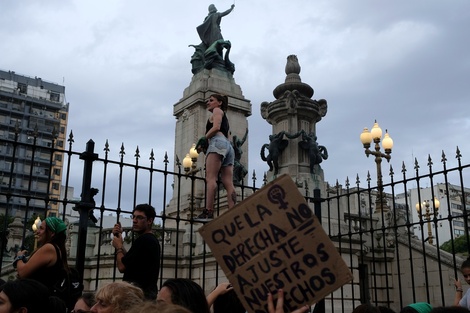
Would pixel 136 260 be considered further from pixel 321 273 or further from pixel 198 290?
pixel 321 273

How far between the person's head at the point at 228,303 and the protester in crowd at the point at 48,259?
1.83m

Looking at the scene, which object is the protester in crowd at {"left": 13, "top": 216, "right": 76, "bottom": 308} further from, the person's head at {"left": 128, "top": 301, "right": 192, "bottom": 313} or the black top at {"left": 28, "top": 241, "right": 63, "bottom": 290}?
the person's head at {"left": 128, "top": 301, "right": 192, "bottom": 313}

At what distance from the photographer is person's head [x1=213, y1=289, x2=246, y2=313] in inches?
162

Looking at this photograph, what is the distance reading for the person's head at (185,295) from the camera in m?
3.48

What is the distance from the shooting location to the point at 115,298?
339cm

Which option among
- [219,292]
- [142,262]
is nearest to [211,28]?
[142,262]

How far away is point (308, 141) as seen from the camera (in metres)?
18.3

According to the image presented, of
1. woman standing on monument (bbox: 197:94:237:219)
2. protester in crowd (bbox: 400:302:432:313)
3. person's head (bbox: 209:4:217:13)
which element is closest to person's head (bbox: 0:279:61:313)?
protester in crowd (bbox: 400:302:432:313)

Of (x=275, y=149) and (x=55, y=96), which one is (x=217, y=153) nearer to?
(x=275, y=149)

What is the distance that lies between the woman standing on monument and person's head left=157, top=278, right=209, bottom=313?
4.32 metres

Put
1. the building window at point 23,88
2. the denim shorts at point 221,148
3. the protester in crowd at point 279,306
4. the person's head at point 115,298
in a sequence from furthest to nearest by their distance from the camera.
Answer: the building window at point 23,88, the denim shorts at point 221,148, the person's head at point 115,298, the protester in crowd at point 279,306

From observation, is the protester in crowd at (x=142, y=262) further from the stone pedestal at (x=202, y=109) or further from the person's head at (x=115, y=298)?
the stone pedestal at (x=202, y=109)

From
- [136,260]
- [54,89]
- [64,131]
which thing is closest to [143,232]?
[136,260]

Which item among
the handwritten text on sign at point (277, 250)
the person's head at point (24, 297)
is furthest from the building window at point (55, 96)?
the handwritten text on sign at point (277, 250)
